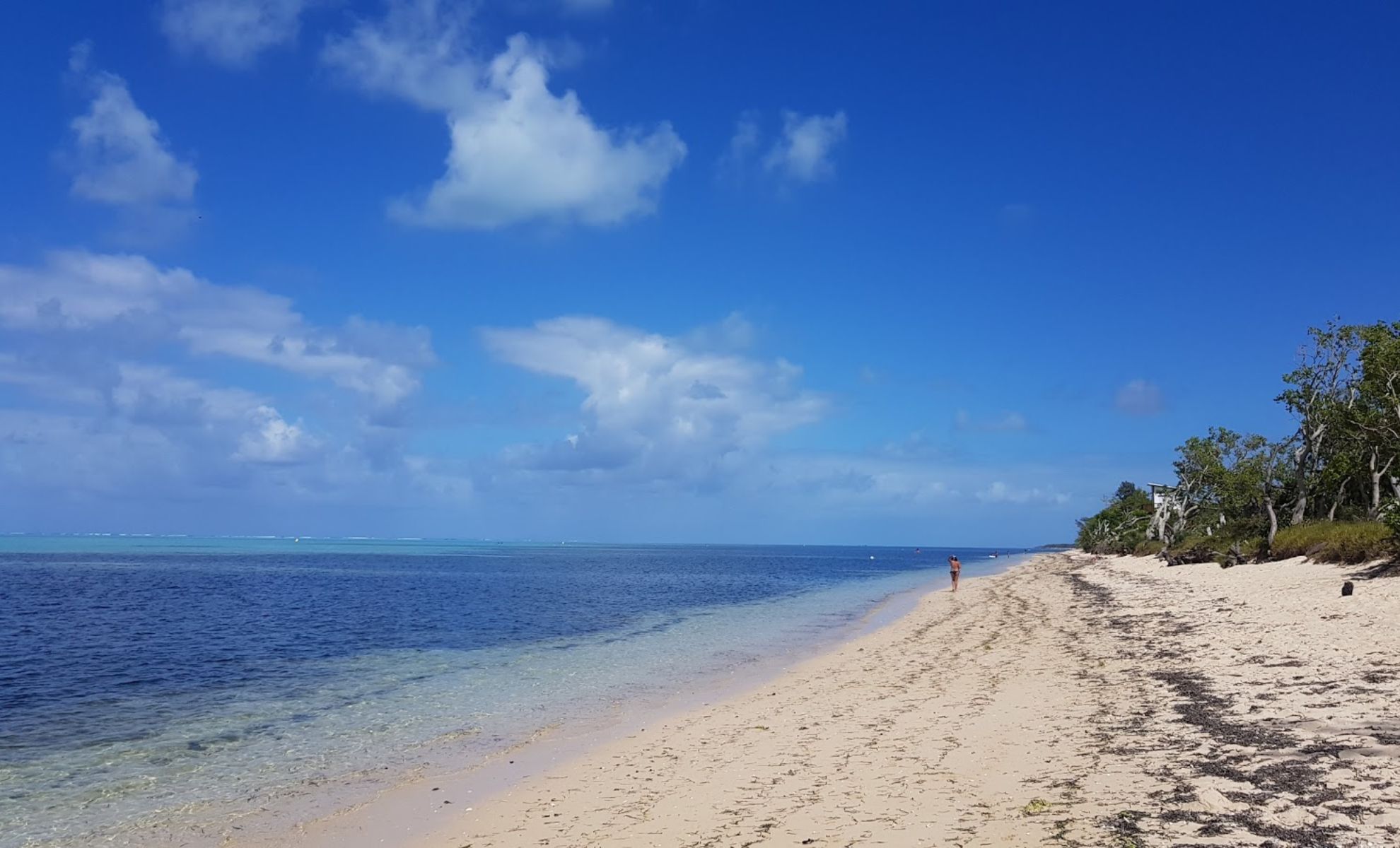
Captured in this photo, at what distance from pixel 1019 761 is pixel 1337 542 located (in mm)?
31151

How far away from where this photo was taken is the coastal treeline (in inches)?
1510

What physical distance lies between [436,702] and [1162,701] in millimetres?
15727

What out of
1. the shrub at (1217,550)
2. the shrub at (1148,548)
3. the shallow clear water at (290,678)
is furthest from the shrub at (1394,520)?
the shrub at (1148,548)

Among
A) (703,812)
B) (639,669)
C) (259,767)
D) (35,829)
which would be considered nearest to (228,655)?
(639,669)

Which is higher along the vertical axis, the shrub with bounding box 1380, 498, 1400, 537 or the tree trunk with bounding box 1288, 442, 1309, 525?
the tree trunk with bounding box 1288, 442, 1309, 525

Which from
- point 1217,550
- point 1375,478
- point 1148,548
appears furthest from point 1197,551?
point 1148,548

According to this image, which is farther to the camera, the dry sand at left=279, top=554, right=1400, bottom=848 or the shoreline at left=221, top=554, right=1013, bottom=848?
the shoreline at left=221, top=554, right=1013, bottom=848

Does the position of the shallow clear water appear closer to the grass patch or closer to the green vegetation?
the grass patch

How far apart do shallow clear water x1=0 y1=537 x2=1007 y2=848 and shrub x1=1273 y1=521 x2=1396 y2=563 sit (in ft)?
65.3

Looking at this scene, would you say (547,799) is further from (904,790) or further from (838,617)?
(838,617)

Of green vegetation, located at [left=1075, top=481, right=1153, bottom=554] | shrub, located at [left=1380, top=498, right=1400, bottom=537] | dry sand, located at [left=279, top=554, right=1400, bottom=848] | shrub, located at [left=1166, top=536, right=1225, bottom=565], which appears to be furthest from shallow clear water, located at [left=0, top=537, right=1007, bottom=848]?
green vegetation, located at [left=1075, top=481, right=1153, bottom=554]

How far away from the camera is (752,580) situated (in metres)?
87.4

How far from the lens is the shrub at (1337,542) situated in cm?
2919

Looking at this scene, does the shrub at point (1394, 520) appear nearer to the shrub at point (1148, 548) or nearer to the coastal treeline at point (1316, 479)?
the coastal treeline at point (1316, 479)
